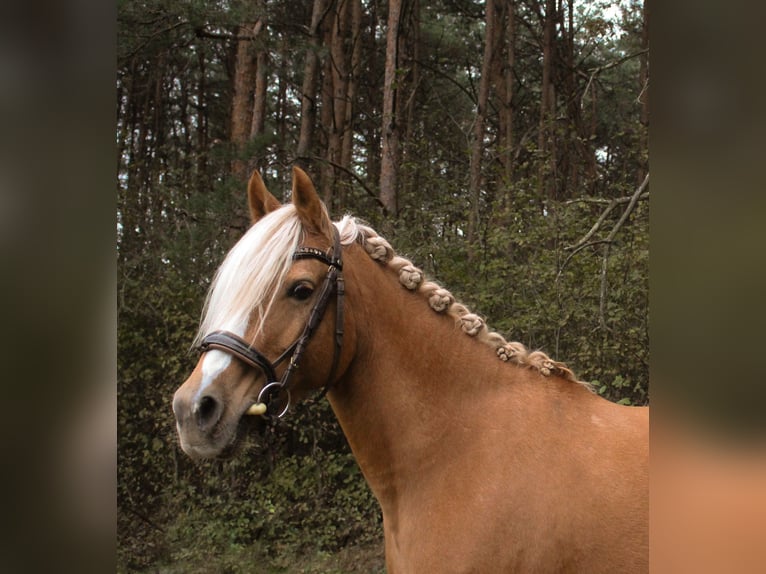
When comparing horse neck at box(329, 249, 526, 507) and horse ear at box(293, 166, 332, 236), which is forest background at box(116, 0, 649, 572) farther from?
horse ear at box(293, 166, 332, 236)

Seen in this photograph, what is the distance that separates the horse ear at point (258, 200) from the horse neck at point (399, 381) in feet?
1.58

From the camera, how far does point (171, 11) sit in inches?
279

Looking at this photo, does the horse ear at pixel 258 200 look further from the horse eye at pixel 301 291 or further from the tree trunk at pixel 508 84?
the tree trunk at pixel 508 84

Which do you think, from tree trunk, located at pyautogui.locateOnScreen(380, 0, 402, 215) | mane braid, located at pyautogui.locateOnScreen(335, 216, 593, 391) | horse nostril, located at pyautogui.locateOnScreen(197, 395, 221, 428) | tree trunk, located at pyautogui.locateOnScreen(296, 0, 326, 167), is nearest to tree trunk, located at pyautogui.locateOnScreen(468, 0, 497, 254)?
tree trunk, located at pyautogui.locateOnScreen(380, 0, 402, 215)

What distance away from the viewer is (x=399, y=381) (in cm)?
246

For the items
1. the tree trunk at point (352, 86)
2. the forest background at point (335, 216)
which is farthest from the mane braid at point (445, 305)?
the tree trunk at point (352, 86)

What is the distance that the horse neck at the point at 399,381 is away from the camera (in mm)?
2406

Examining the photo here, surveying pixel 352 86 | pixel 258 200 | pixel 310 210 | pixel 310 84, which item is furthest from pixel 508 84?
pixel 310 210

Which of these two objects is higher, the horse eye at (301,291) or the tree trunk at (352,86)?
the tree trunk at (352,86)
